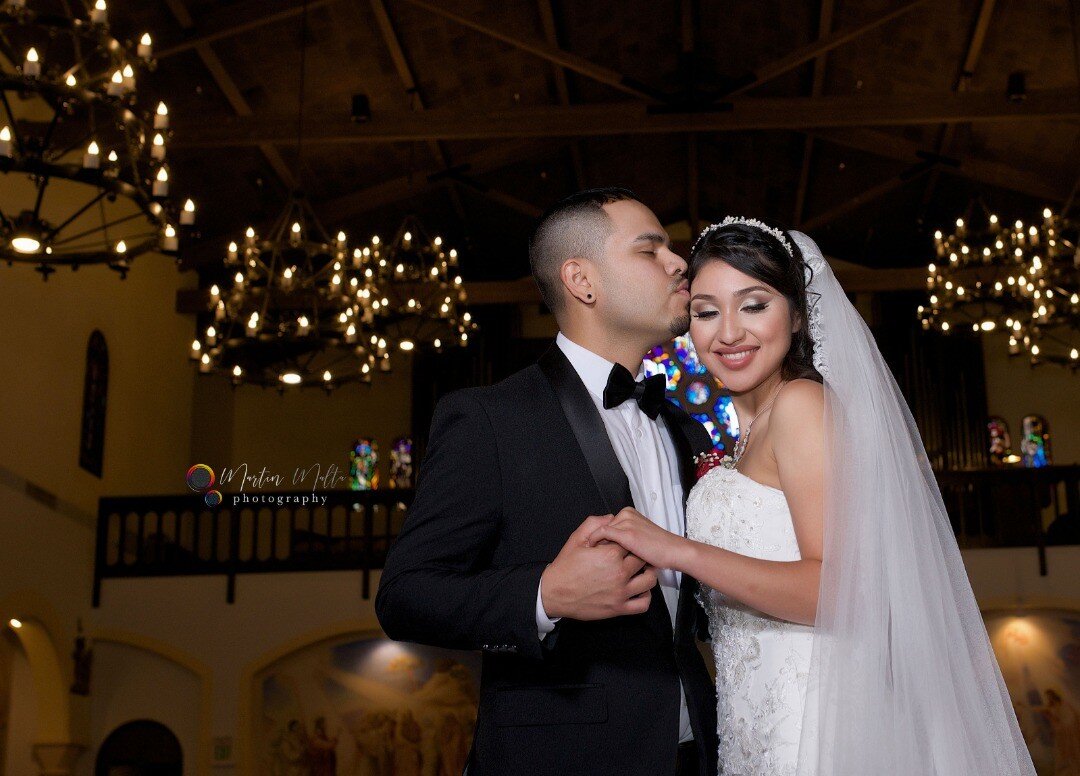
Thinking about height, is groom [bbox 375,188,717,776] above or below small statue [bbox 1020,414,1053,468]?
below

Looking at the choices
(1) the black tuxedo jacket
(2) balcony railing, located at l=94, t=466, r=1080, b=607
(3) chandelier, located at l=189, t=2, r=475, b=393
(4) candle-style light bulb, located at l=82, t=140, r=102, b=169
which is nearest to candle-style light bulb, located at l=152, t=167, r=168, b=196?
(4) candle-style light bulb, located at l=82, t=140, r=102, b=169

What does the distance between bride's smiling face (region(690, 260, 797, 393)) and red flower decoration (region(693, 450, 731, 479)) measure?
0.21 metres

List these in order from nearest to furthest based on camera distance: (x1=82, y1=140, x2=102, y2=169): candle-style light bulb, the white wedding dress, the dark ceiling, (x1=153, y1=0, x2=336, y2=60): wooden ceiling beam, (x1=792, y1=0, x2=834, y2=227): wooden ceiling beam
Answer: the white wedding dress, (x1=82, y1=140, x2=102, y2=169): candle-style light bulb, (x1=153, y1=0, x2=336, y2=60): wooden ceiling beam, the dark ceiling, (x1=792, y1=0, x2=834, y2=227): wooden ceiling beam

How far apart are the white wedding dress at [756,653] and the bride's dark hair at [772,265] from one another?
312mm

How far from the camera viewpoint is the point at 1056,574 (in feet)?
40.1

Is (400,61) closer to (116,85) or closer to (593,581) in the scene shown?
(116,85)

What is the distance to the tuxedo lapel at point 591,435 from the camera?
2539 mm

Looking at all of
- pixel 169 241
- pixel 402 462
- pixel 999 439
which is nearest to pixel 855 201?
pixel 999 439

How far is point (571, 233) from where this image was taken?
9.91 feet

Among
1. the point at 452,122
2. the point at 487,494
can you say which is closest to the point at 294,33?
the point at 452,122

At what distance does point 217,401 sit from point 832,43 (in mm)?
9148

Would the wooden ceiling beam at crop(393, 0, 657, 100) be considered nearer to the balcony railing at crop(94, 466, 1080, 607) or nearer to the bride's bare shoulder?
the balcony railing at crop(94, 466, 1080, 607)

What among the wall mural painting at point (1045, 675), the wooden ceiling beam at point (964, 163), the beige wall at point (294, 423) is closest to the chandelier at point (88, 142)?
the beige wall at point (294, 423)

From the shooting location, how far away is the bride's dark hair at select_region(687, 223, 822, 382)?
9.18 ft
